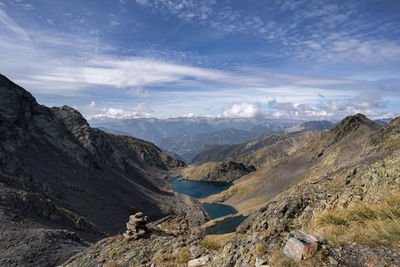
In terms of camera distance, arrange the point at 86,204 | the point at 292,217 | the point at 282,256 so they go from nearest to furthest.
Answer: the point at 282,256
the point at 292,217
the point at 86,204

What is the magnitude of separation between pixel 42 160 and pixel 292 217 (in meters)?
62.3

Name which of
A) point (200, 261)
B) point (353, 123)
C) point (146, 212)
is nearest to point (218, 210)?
point (146, 212)

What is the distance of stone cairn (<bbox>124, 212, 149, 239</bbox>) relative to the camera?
1274 cm

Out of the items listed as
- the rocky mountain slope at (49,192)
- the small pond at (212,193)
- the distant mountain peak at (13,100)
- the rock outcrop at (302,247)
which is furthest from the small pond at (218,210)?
the rock outcrop at (302,247)

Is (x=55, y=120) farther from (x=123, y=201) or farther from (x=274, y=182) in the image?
(x=274, y=182)

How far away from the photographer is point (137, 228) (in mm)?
13016

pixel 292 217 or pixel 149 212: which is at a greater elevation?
pixel 292 217

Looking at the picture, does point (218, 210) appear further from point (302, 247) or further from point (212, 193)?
point (302, 247)

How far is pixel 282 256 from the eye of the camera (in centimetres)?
522

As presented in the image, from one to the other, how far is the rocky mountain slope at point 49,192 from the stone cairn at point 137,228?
10.3m

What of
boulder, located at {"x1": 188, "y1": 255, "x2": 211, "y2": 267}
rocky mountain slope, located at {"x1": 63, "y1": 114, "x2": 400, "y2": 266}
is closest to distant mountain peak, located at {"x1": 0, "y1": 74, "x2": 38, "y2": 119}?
rocky mountain slope, located at {"x1": 63, "y1": 114, "x2": 400, "y2": 266}

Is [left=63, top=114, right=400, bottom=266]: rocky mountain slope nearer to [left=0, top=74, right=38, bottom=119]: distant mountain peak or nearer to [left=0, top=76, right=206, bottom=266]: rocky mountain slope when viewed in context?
[left=0, top=76, right=206, bottom=266]: rocky mountain slope

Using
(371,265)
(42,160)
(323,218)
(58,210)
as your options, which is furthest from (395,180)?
(42,160)

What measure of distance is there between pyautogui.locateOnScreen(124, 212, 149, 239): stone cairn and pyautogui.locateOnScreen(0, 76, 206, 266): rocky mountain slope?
10257 millimetres
